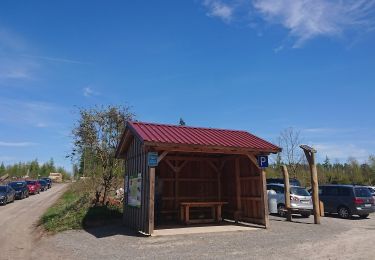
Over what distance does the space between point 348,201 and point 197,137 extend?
10601 millimetres

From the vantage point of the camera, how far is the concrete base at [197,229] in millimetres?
13519

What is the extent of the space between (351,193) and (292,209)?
417cm

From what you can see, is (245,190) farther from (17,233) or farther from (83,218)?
(17,233)

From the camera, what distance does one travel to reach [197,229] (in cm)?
1438

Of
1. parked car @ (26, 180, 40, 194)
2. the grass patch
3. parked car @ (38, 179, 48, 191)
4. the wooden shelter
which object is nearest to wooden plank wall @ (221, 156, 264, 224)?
the wooden shelter

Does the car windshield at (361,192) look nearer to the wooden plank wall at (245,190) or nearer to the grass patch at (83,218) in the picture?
the wooden plank wall at (245,190)

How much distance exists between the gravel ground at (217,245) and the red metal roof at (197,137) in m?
3.28

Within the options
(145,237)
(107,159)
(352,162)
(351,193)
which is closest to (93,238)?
(145,237)

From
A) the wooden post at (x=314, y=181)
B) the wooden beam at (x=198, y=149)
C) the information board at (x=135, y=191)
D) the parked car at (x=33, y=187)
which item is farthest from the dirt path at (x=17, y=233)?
the parked car at (x=33, y=187)

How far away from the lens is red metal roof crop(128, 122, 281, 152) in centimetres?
1370

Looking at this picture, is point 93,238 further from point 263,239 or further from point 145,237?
point 263,239

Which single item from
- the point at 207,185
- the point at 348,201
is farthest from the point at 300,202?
the point at 207,185

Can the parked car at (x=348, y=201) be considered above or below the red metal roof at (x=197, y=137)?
below

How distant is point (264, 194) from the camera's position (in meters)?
15.1
